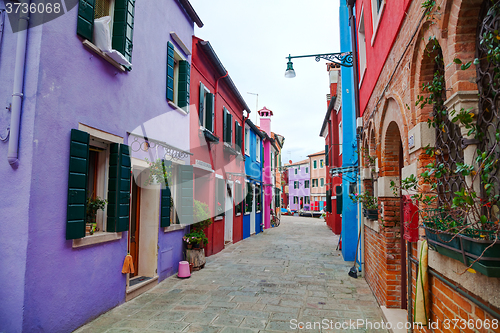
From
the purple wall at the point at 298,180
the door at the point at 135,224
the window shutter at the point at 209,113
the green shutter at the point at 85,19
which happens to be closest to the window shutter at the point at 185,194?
the door at the point at 135,224

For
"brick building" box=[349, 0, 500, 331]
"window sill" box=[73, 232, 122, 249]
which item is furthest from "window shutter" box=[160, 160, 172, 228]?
"brick building" box=[349, 0, 500, 331]

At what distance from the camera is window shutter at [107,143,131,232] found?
16.6ft

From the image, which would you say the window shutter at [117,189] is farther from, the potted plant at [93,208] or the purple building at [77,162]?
the potted plant at [93,208]

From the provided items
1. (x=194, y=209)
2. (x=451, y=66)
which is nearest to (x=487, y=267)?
(x=451, y=66)

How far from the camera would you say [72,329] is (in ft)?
13.6

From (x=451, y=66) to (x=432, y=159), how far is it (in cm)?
98

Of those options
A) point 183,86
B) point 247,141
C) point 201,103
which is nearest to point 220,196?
point 201,103

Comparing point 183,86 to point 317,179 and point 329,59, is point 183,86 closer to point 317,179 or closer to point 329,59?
point 329,59

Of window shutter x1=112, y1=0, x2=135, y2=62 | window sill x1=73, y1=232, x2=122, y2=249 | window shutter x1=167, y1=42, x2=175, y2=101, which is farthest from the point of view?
window shutter x1=167, y1=42, x2=175, y2=101

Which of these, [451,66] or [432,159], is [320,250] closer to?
[432,159]

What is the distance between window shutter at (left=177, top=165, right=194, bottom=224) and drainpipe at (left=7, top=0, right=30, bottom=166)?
411 centimetres

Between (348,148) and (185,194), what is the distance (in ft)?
18.8

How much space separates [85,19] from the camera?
174 inches

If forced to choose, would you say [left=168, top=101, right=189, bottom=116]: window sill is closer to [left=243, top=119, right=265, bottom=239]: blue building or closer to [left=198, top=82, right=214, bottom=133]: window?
[left=198, top=82, right=214, bottom=133]: window
